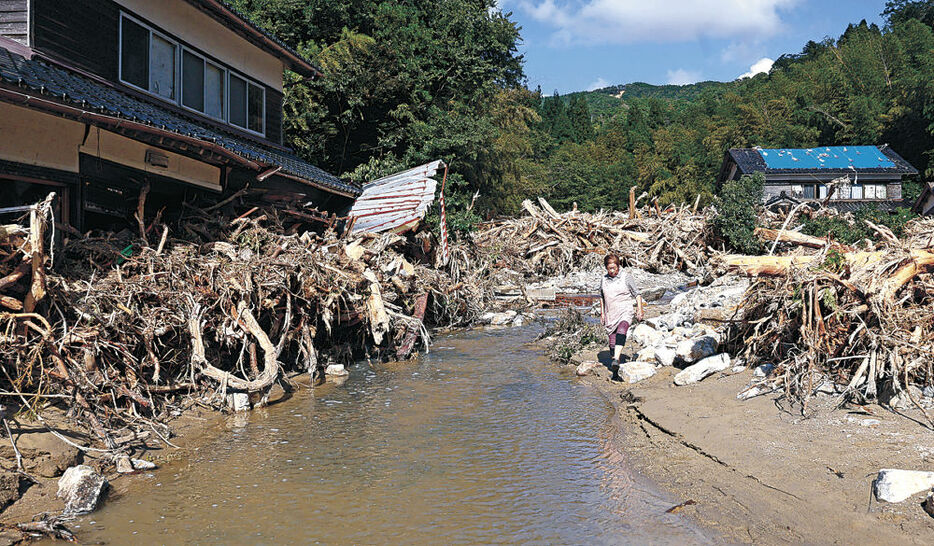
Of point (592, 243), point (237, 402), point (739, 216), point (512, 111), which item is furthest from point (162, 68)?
point (512, 111)

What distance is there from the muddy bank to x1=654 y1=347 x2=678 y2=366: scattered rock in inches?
75.6

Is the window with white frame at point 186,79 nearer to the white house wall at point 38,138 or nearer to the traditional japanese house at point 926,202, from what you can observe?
the white house wall at point 38,138

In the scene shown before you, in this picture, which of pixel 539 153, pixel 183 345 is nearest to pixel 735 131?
pixel 539 153

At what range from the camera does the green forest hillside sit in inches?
805

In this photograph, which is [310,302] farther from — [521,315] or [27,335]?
[521,315]

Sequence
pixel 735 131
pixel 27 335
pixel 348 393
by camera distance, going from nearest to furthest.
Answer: pixel 27 335, pixel 348 393, pixel 735 131

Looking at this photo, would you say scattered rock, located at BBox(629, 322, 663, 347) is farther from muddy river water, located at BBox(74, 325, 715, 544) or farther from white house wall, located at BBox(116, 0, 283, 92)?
white house wall, located at BBox(116, 0, 283, 92)

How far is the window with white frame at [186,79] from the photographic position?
34.5ft

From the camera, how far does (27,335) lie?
5.91 meters

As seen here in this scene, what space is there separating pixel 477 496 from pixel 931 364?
14.2ft

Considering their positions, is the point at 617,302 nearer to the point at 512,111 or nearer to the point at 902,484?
the point at 902,484

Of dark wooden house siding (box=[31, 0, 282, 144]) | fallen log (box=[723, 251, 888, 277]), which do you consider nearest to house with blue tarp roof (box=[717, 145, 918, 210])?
fallen log (box=[723, 251, 888, 277])

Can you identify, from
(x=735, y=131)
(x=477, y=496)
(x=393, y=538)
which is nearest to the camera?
(x=393, y=538)

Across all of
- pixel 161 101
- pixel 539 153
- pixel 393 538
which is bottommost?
pixel 393 538
